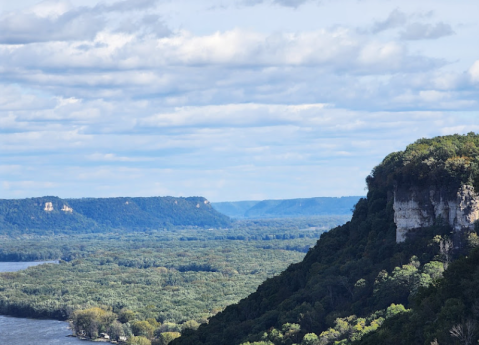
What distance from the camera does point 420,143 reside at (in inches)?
2886

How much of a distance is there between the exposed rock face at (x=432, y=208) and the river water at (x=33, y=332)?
5985cm

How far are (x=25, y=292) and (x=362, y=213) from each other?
108790 mm

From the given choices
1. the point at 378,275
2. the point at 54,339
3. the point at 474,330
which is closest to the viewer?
the point at 474,330

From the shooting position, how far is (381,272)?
198 feet

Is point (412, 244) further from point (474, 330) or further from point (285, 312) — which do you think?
point (474, 330)

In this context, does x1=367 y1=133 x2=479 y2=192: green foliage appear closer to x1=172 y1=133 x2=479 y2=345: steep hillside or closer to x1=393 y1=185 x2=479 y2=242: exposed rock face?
x1=172 y1=133 x2=479 y2=345: steep hillside

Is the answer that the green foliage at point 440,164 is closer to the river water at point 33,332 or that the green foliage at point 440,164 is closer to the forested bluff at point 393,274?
the forested bluff at point 393,274

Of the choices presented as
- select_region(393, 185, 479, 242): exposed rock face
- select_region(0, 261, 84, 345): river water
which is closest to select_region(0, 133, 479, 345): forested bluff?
select_region(393, 185, 479, 242): exposed rock face

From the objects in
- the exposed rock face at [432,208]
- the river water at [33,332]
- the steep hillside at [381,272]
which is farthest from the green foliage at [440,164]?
the river water at [33,332]

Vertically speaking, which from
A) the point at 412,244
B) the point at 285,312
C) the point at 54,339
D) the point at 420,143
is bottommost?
the point at 54,339

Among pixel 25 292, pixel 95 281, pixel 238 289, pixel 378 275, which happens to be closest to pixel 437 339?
pixel 378 275

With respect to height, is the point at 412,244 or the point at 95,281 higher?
the point at 412,244

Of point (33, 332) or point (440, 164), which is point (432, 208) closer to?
point (440, 164)

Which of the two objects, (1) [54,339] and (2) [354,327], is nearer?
(2) [354,327]
